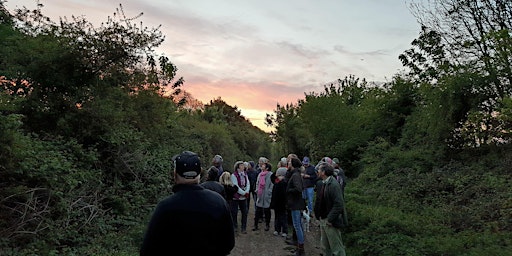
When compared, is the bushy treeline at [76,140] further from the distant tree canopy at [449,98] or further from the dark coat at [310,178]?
the distant tree canopy at [449,98]

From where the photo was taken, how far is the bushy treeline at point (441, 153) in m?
8.34

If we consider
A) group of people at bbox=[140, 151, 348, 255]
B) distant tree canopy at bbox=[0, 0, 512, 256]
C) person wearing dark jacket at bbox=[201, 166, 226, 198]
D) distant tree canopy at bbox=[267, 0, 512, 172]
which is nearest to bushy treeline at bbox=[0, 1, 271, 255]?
distant tree canopy at bbox=[0, 0, 512, 256]

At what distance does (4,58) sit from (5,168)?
3.97 m

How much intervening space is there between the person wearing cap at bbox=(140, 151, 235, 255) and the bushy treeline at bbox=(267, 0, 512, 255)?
211 inches

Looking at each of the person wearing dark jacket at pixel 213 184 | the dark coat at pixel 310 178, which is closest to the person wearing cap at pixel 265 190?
the dark coat at pixel 310 178

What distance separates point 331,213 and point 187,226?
4251 millimetres

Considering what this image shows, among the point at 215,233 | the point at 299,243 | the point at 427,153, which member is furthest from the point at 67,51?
the point at 427,153

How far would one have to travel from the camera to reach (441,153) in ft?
51.3

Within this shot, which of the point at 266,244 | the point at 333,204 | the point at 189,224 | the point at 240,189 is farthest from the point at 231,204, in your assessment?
the point at 189,224

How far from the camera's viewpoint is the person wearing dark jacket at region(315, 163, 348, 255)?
654 centimetres

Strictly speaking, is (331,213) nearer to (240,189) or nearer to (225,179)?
(225,179)

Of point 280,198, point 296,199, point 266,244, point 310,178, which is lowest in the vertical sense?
point 266,244

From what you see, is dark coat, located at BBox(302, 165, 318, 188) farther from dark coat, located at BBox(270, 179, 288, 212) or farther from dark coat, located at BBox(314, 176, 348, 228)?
dark coat, located at BBox(314, 176, 348, 228)

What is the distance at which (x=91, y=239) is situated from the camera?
7973 millimetres
